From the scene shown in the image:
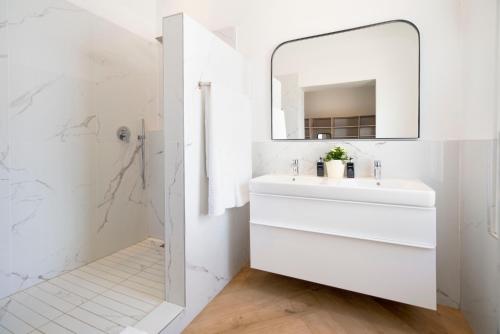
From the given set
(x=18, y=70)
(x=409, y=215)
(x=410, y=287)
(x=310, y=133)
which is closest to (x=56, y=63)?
(x=18, y=70)

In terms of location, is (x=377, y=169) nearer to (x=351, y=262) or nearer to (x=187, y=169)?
(x=351, y=262)

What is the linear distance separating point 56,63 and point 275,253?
2.12 meters

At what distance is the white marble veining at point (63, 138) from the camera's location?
1.70 meters

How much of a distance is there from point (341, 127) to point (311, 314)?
1315 millimetres

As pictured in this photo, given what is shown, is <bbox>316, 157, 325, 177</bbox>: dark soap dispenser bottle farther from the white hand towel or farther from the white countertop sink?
the white hand towel

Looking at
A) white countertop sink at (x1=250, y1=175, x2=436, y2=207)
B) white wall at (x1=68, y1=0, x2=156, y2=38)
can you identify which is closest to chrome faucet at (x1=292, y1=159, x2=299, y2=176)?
white countertop sink at (x1=250, y1=175, x2=436, y2=207)

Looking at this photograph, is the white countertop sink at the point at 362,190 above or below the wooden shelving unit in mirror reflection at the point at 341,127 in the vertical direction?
below

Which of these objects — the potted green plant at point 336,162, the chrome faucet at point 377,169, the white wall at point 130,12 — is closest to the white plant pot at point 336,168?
the potted green plant at point 336,162

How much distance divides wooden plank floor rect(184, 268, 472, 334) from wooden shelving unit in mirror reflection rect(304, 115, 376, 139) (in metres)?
1.15

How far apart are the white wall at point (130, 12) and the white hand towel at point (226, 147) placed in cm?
144

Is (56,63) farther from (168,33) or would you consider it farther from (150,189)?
(150,189)

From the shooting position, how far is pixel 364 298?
1.79m

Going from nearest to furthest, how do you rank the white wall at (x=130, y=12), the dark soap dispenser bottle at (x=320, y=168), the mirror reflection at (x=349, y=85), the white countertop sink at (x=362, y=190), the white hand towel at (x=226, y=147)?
the white countertop sink at (x=362, y=190)
the white hand towel at (x=226, y=147)
the mirror reflection at (x=349, y=85)
the dark soap dispenser bottle at (x=320, y=168)
the white wall at (x=130, y=12)

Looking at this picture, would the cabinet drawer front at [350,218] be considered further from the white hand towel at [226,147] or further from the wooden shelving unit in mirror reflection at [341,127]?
the wooden shelving unit in mirror reflection at [341,127]
